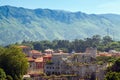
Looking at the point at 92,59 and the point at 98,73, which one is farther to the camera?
the point at 92,59

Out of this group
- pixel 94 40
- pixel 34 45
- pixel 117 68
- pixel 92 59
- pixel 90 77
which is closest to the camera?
pixel 117 68

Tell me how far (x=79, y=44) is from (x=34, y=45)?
23.2m

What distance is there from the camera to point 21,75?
65.1 metres

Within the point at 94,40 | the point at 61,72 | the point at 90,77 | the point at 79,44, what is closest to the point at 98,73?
the point at 90,77

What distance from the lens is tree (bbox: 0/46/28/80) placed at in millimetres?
64562

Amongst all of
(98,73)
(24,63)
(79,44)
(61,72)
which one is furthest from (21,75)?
(79,44)

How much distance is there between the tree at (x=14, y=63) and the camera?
212ft

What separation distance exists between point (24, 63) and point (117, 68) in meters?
15.1

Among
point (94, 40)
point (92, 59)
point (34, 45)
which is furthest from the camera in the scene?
point (34, 45)

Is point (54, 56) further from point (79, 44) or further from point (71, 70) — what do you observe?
point (79, 44)

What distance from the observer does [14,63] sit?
65.4m

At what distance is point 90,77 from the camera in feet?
211

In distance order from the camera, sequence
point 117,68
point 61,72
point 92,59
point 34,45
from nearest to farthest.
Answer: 1. point 117,68
2. point 61,72
3. point 92,59
4. point 34,45

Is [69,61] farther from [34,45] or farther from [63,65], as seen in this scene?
[34,45]
